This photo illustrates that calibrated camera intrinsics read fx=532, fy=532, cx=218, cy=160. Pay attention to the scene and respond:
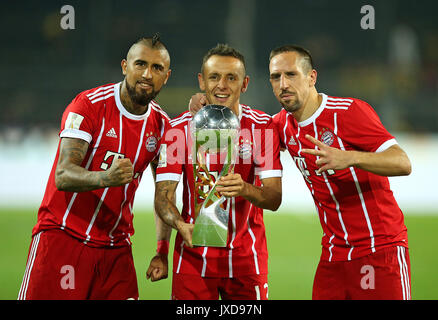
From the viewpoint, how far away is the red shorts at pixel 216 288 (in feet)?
11.9

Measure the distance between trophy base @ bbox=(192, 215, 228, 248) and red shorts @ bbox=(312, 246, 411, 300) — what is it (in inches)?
37.8

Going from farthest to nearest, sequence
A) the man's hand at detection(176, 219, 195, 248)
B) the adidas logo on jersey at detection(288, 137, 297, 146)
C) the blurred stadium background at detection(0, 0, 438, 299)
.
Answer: the blurred stadium background at detection(0, 0, 438, 299) < the adidas logo on jersey at detection(288, 137, 297, 146) < the man's hand at detection(176, 219, 195, 248)

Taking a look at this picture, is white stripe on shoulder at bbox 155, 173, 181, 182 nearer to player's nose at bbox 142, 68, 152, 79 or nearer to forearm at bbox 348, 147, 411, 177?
player's nose at bbox 142, 68, 152, 79

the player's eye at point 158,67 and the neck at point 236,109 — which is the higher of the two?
the player's eye at point 158,67

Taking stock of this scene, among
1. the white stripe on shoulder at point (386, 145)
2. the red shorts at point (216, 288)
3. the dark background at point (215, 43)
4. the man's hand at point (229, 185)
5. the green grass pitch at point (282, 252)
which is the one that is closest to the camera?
the man's hand at point (229, 185)

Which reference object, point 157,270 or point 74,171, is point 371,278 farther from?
point 74,171

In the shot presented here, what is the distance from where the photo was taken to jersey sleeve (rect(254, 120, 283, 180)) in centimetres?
365

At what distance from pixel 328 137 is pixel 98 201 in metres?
1.68

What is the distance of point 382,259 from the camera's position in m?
3.60

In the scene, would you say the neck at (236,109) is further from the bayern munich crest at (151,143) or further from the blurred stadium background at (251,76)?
the blurred stadium background at (251,76)

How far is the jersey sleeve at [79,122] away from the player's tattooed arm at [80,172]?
Answer: 4cm

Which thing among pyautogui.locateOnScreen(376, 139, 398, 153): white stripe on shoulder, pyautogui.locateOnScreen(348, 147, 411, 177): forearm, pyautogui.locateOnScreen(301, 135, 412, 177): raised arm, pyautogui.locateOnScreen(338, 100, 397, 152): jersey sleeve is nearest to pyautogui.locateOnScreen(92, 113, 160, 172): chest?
pyautogui.locateOnScreen(301, 135, 412, 177): raised arm

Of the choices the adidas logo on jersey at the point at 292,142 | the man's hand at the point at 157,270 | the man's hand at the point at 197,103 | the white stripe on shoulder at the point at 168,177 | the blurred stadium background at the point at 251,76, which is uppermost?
the blurred stadium background at the point at 251,76

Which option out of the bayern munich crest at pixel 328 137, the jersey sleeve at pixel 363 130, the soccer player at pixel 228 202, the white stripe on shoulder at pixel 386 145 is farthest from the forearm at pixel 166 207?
the white stripe on shoulder at pixel 386 145
